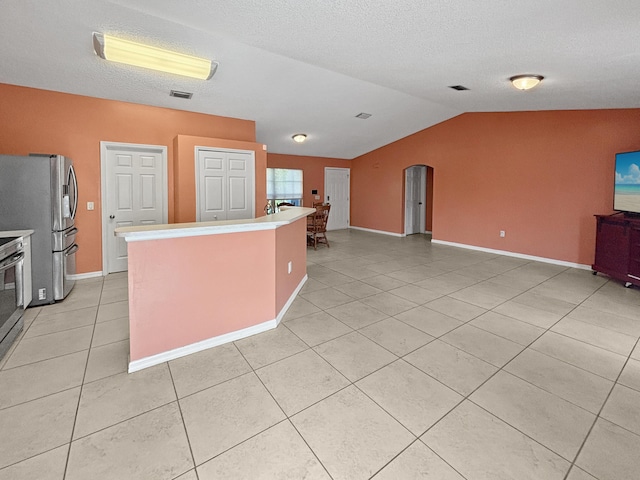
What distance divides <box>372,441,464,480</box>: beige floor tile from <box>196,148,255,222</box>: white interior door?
172 inches

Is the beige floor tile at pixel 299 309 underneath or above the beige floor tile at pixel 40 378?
above

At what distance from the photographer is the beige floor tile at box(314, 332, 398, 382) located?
7.16ft

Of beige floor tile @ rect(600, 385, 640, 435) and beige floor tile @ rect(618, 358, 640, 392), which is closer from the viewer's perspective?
beige floor tile @ rect(600, 385, 640, 435)

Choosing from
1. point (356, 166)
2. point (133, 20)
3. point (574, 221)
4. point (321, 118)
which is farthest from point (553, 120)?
point (133, 20)

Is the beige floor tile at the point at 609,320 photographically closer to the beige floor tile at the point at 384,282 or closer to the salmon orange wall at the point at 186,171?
the beige floor tile at the point at 384,282

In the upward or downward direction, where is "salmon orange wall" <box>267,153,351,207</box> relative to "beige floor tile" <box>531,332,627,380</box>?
upward

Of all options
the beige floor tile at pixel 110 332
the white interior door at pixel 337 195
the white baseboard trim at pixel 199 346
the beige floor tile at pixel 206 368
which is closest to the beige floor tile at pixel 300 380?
the beige floor tile at pixel 206 368

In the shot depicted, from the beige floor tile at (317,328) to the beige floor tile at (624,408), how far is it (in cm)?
175

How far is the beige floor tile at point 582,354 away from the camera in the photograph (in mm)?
2215

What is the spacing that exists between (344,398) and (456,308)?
1.97m

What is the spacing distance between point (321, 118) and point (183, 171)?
281 centimetres

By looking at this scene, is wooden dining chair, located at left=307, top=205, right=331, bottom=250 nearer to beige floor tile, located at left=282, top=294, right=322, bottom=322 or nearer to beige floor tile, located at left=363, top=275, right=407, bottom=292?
beige floor tile, located at left=363, top=275, right=407, bottom=292

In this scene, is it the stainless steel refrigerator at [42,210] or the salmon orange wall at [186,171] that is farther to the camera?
the salmon orange wall at [186,171]

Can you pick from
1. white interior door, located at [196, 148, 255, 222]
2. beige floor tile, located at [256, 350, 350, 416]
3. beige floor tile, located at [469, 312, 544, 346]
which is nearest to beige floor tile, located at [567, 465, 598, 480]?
beige floor tile, located at [256, 350, 350, 416]
